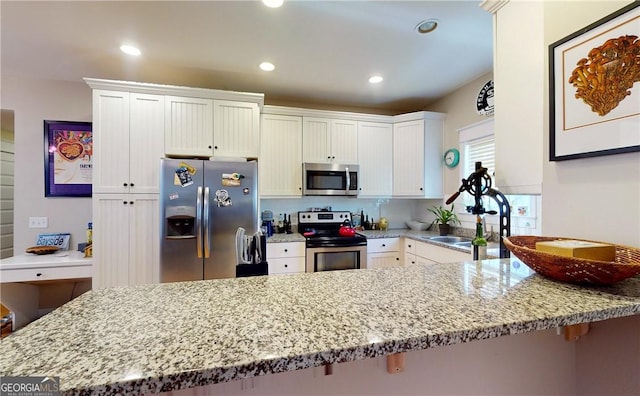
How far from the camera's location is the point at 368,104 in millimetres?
3617

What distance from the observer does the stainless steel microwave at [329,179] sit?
3154mm

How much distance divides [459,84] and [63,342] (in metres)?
3.57

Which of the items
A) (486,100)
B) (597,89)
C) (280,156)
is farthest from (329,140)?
(597,89)

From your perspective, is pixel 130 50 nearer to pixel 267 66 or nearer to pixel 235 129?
pixel 235 129

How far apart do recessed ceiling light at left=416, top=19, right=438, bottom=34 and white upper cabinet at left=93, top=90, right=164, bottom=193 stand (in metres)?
2.32

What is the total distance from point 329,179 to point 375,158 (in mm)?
688

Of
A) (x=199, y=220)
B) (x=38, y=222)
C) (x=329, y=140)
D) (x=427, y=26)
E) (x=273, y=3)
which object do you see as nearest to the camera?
(x=273, y=3)

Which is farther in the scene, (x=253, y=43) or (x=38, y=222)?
(x=38, y=222)

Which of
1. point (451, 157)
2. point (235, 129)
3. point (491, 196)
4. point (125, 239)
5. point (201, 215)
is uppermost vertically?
point (235, 129)

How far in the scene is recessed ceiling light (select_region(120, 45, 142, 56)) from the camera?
7.28 ft

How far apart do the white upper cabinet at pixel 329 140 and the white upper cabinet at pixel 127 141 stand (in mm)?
1513

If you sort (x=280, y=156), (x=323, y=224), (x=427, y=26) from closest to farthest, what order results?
1. (x=427, y=26)
2. (x=280, y=156)
3. (x=323, y=224)

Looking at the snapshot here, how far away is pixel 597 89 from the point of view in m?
0.98

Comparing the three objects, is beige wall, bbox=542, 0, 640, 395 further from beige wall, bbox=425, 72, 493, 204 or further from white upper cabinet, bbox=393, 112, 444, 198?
white upper cabinet, bbox=393, 112, 444, 198
